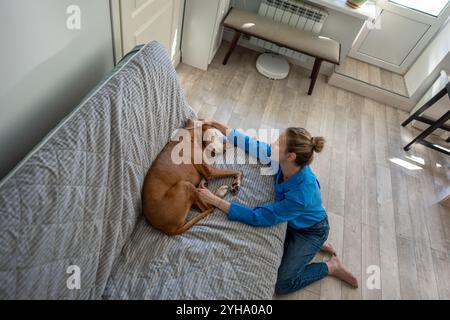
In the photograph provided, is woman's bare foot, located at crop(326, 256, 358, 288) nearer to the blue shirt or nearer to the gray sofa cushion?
the blue shirt

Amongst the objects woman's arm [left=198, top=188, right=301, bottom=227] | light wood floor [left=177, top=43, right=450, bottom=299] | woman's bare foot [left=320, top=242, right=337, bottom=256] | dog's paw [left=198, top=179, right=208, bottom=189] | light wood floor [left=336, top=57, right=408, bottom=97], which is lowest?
light wood floor [left=177, top=43, right=450, bottom=299]

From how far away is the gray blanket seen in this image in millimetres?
913

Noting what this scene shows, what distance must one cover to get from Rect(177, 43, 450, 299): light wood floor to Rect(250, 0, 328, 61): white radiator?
1.54 feet

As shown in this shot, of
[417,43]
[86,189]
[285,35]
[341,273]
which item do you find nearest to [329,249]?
[341,273]

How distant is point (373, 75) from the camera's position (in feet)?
10.7

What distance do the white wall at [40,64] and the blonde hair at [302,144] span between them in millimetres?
1063

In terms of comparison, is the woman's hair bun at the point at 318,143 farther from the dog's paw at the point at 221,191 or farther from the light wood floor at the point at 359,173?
the light wood floor at the point at 359,173

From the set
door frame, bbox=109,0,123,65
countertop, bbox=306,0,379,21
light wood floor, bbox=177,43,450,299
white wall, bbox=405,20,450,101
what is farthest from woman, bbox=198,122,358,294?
white wall, bbox=405,20,450,101

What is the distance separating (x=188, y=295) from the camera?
3.99ft

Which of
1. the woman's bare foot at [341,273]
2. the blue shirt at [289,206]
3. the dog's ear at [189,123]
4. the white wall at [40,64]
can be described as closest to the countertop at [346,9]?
the dog's ear at [189,123]

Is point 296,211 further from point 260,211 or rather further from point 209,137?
point 209,137

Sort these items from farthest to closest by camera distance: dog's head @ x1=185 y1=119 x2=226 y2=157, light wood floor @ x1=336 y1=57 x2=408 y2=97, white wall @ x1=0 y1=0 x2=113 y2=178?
light wood floor @ x1=336 y1=57 x2=408 y2=97, dog's head @ x1=185 y1=119 x2=226 y2=157, white wall @ x1=0 y1=0 x2=113 y2=178

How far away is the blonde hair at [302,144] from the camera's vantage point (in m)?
1.38
